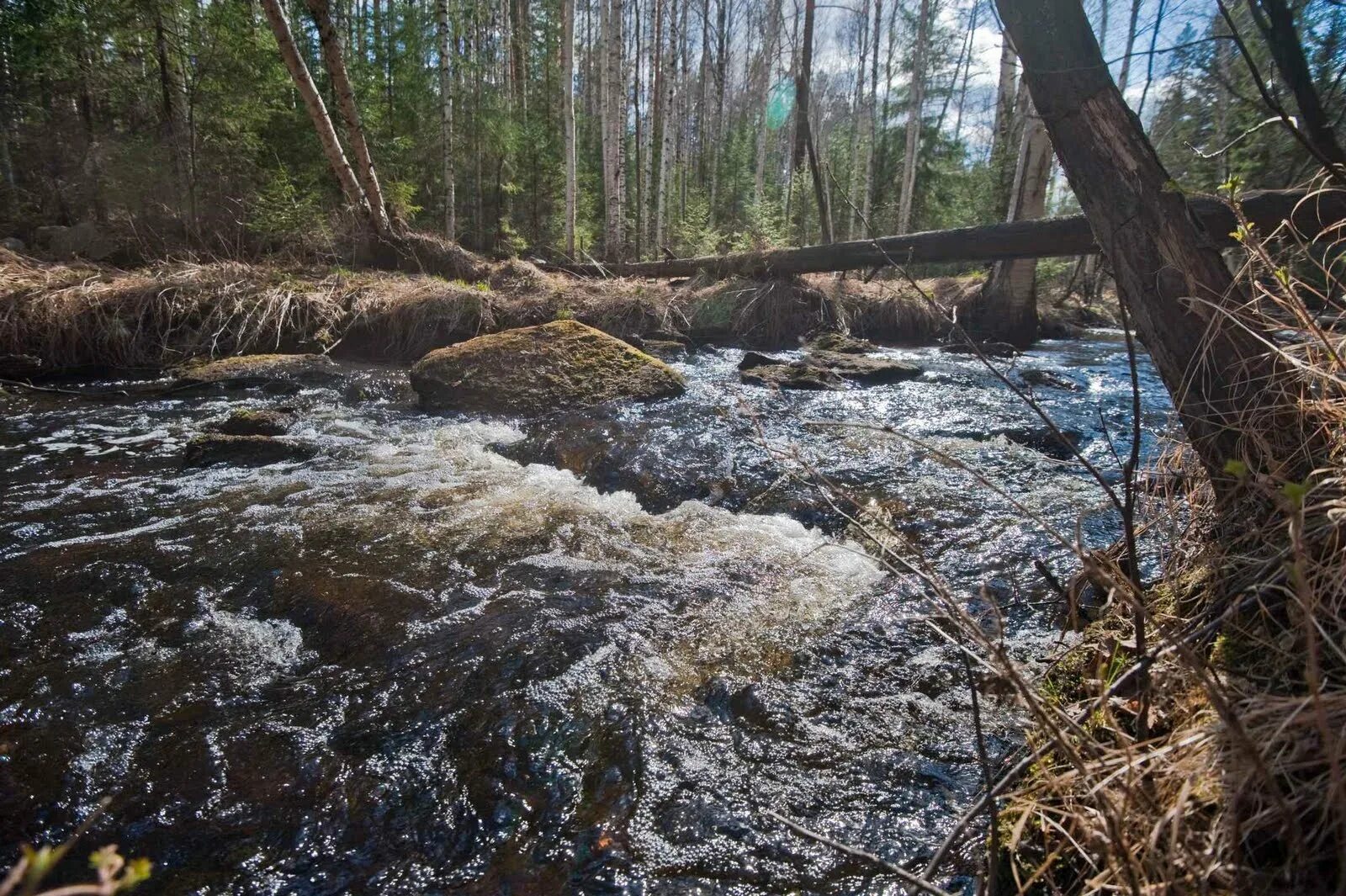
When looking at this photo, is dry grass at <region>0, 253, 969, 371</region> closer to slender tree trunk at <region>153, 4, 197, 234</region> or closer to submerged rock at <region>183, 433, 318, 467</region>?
slender tree trunk at <region>153, 4, 197, 234</region>

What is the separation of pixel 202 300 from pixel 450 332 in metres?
3.00

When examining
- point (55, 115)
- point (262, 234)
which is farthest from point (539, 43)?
point (262, 234)

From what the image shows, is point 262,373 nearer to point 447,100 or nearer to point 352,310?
point 352,310

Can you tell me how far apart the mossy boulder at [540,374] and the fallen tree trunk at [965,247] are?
272 cm

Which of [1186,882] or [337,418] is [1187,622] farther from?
[337,418]

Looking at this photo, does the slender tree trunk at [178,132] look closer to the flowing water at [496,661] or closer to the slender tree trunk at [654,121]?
the flowing water at [496,661]

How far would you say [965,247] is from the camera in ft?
31.7

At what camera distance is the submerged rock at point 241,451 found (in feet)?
15.5

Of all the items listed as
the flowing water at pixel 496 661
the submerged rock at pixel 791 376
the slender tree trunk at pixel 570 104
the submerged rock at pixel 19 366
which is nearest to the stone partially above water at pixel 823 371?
the submerged rock at pixel 791 376

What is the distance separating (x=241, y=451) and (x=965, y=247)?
9602mm

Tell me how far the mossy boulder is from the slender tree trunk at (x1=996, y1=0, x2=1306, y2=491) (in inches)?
186

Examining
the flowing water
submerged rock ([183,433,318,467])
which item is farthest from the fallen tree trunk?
submerged rock ([183,433,318,467])

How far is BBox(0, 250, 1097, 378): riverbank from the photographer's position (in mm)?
7363

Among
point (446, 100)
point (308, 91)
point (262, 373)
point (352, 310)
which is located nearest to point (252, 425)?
point (262, 373)
